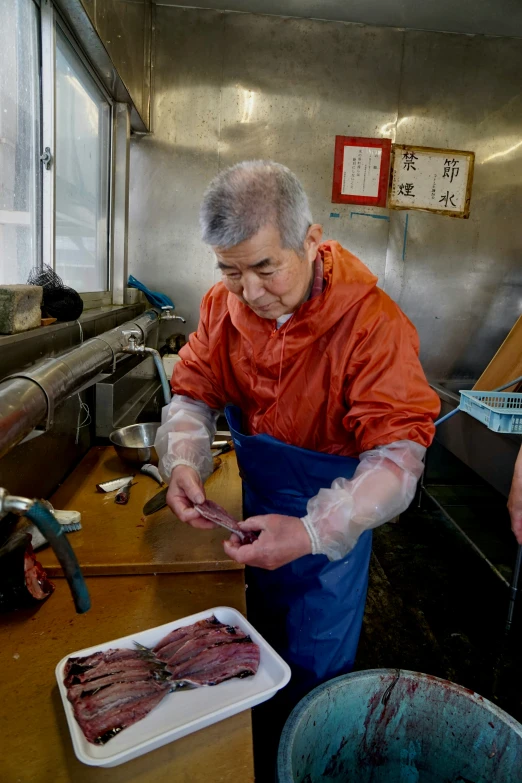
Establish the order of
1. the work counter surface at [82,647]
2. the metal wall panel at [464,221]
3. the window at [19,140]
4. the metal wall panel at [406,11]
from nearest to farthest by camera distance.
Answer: the work counter surface at [82,647]
the window at [19,140]
the metal wall panel at [406,11]
the metal wall panel at [464,221]

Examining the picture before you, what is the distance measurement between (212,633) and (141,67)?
3.67 m

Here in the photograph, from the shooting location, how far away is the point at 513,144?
157 inches

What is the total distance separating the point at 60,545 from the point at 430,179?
409 cm

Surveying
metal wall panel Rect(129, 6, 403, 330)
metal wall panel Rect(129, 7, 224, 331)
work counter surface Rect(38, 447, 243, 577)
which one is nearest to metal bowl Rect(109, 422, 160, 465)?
work counter surface Rect(38, 447, 243, 577)

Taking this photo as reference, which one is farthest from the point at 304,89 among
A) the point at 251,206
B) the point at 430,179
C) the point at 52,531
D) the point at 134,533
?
the point at 52,531

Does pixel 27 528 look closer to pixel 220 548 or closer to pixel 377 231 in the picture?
pixel 220 548

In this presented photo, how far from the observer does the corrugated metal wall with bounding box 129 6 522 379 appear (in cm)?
371

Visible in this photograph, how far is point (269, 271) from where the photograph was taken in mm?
1285

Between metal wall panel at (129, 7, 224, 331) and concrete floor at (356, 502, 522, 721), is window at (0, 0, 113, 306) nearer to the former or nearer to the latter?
metal wall panel at (129, 7, 224, 331)

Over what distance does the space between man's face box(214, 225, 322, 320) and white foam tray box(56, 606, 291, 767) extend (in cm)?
84

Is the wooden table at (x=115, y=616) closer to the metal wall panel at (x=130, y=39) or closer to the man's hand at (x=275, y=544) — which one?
the man's hand at (x=275, y=544)

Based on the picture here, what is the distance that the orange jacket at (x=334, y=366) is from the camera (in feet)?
4.33

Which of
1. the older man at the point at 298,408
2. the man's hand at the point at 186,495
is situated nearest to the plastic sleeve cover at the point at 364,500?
the older man at the point at 298,408

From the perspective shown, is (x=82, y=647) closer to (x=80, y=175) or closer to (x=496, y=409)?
(x=496, y=409)
